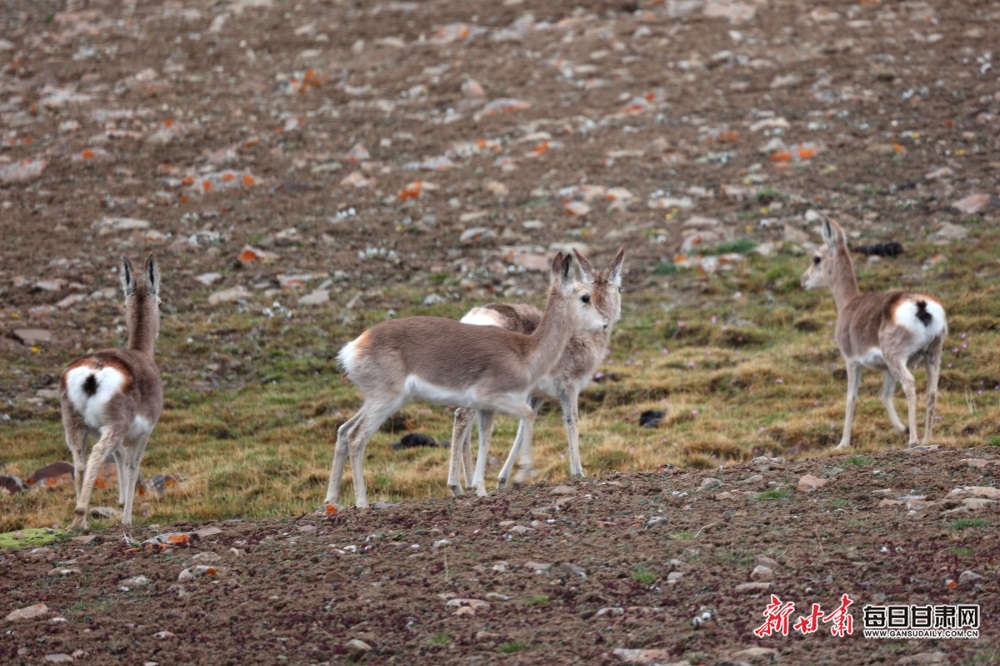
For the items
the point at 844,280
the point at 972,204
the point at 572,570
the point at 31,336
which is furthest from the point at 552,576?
the point at 972,204

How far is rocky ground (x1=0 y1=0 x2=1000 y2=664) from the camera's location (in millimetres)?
6938

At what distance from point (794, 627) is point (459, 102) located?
18.7m

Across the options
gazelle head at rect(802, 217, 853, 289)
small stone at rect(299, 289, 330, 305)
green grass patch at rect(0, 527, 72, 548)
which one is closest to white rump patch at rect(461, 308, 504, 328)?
green grass patch at rect(0, 527, 72, 548)

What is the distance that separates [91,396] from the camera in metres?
10.5

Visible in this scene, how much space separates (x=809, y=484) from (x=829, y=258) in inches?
235

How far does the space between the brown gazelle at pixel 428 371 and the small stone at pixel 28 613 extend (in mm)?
3000

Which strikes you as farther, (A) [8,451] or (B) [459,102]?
(B) [459,102]

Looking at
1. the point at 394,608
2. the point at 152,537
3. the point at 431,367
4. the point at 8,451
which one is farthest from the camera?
the point at 8,451

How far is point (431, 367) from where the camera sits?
10156 millimetres

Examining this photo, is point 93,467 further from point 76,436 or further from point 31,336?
point 31,336

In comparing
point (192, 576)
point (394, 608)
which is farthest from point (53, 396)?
point (394, 608)

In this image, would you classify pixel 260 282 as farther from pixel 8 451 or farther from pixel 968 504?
pixel 968 504

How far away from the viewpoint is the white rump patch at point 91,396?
10.5 metres

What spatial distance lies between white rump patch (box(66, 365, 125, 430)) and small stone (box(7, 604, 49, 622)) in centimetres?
334
